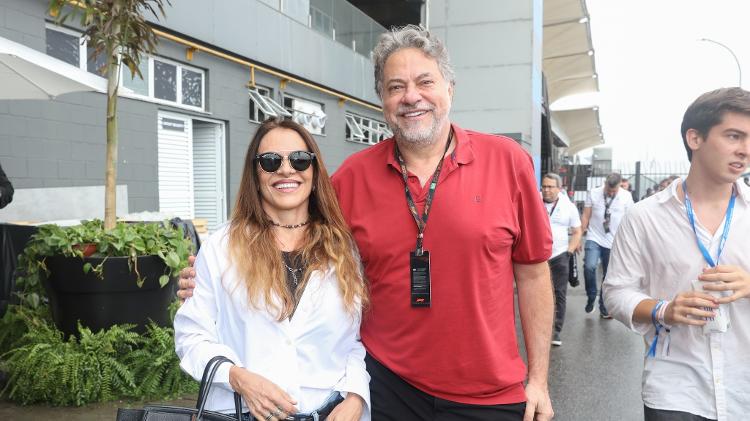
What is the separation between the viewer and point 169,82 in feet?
33.1

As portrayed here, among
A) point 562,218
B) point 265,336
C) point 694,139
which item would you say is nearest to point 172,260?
point 265,336

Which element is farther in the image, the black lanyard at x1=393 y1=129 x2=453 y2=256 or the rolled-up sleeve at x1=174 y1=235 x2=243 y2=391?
the black lanyard at x1=393 y1=129 x2=453 y2=256

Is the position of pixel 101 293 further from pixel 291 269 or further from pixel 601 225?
pixel 601 225

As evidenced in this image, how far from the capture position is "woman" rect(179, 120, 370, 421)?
201 centimetres

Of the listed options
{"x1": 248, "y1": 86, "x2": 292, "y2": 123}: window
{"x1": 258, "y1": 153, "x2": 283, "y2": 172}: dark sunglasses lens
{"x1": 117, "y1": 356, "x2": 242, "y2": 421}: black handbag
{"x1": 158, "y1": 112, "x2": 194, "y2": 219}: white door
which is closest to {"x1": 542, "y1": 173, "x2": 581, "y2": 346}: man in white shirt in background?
{"x1": 258, "y1": 153, "x2": 283, "y2": 172}: dark sunglasses lens

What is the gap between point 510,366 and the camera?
2.22m

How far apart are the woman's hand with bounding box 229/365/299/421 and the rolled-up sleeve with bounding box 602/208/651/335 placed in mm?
1427

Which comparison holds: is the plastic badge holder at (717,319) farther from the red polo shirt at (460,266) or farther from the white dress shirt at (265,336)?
the white dress shirt at (265,336)

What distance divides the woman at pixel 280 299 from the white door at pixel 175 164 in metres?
8.10

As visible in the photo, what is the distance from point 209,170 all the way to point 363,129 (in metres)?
6.86

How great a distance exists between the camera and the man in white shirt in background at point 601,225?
8.91 metres

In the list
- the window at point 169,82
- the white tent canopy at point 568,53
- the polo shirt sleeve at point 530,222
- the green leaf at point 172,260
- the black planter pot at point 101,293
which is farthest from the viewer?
the white tent canopy at point 568,53

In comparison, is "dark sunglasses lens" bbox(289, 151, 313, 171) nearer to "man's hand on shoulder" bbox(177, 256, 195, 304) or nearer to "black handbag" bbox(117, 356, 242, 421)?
"man's hand on shoulder" bbox(177, 256, 195, 304)

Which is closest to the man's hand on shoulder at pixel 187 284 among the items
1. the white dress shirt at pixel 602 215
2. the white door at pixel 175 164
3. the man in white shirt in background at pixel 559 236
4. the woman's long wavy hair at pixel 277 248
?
the woman's long wavy hair at pixel 277 248
